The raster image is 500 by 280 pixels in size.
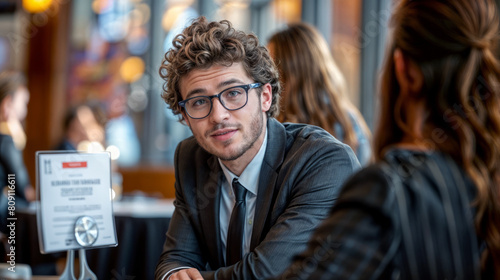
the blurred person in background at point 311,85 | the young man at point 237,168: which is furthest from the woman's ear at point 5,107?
the young man at point 237,168

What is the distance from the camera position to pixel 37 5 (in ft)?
23.4

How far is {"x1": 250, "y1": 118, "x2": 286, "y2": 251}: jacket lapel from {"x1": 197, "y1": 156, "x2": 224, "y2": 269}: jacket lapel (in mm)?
157

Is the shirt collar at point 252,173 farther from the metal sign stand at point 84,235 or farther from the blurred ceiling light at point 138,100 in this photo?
the blurred ceiling light at point 138,100

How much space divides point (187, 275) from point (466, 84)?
103 centimetres

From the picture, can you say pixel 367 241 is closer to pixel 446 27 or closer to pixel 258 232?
pixel 446 27

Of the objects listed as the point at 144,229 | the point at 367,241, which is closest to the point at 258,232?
the point at 367,241

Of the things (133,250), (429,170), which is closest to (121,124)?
(133,250)

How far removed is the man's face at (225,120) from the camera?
1.72 m

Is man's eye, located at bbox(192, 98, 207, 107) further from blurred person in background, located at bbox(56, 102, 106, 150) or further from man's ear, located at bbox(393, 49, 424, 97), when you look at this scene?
blurred person in background, located at bbox(56, 102, 106, 150)

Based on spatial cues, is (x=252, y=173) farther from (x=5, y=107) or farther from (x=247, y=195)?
(x=5, y=107)

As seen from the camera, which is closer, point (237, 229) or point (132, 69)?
point (237, 229)

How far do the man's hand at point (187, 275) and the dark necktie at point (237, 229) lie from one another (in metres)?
0.13

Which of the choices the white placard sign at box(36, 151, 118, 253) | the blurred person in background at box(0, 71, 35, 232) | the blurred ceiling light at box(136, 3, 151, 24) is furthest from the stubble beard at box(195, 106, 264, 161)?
the blurred ceiling light at box(136, 3, 151, 24)

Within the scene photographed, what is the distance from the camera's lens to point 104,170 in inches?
62.4
